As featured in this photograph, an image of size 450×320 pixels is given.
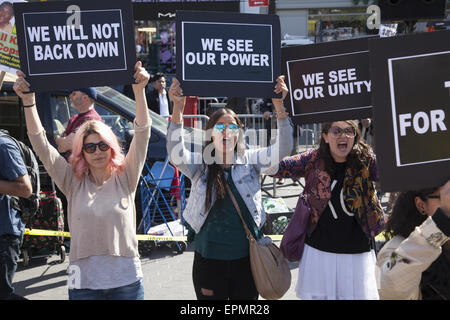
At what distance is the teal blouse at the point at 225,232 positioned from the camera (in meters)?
3.51

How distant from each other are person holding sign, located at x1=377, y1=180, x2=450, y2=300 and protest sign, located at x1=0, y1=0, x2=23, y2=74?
3195 millimetres

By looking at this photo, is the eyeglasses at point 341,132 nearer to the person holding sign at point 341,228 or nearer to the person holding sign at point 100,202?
the person holding sign at point 341,228

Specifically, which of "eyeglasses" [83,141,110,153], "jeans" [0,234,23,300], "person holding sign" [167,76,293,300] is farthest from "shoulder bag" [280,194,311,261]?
"jeans" [0,234,23,300]

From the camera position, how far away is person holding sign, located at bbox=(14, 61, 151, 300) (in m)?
3.27

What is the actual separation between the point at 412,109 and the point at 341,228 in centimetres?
110

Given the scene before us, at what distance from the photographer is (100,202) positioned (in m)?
3.32

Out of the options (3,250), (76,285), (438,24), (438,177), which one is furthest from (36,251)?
(438,24)

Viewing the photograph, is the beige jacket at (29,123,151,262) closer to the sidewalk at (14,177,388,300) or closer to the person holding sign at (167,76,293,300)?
the person holding sign at (167,76,293,300)

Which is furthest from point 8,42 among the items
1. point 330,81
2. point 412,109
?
point 412,109

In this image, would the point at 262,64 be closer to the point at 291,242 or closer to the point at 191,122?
the point at 291,242

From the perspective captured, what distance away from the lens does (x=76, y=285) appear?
10.8ft

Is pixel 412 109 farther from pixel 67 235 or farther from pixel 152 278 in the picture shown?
pixel 67 235

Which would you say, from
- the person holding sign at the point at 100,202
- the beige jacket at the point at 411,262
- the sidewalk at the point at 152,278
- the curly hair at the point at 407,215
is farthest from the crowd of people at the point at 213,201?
the sidewalk at the point at 152,278

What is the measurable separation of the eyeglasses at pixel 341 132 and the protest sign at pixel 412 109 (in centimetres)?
107
